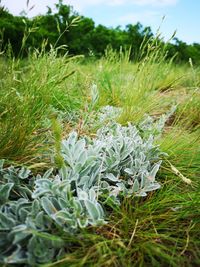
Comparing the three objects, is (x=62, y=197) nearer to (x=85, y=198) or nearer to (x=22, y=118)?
(x=85, y=198)

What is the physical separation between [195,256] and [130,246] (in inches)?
9.6

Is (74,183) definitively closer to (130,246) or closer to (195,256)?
(130,246)

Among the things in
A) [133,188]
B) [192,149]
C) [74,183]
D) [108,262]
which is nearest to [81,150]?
[74,183]

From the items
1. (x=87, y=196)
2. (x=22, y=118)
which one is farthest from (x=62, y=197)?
(x=22, y=118)

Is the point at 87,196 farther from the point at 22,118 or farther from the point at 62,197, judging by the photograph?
the point at 22,118

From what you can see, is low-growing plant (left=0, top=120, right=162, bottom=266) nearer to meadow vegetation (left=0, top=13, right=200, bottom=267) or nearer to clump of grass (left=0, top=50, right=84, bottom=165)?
meadow vegetation (left=0, top=13, right=200, bottom=267)

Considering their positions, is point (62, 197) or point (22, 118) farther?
point (22, 118)

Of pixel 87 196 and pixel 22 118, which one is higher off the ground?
pixel 22 118

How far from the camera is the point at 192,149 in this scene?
1.95 metres

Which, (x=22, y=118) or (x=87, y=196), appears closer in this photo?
(x=87, y=196)

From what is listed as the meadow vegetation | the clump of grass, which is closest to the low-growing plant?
the meadow vegetation

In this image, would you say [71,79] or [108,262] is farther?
[71,79]

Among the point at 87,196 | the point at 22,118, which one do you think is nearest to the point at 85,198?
the point at 87,196

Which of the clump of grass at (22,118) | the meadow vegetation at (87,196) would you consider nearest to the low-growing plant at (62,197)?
the meadow vegetation at (87,196)
